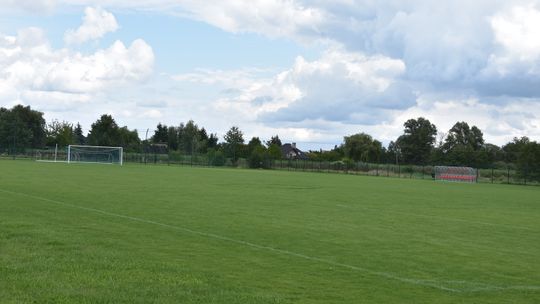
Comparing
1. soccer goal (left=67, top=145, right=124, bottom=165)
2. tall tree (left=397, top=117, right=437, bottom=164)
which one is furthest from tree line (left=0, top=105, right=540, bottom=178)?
soccer goal (left=67, top=145, right=124, bottom=165)

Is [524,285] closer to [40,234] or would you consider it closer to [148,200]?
[40,234]

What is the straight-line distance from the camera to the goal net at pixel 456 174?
73.3 metres

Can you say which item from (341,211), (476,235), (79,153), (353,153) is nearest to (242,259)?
(476,235)

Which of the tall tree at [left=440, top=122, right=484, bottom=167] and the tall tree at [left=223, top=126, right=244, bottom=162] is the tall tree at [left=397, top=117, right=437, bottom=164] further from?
the tall tree at [left=223, top=126, right=244, bottom=162]

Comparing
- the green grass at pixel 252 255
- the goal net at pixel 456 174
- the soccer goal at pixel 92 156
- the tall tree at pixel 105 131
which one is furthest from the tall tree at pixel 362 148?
the green grass at pixel 252 255

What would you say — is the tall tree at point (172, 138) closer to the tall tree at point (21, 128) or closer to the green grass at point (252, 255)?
the tall tree at point (21, 128)

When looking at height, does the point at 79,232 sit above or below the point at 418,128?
below

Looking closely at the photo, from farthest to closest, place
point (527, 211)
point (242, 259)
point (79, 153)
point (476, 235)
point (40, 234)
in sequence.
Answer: point (79, 153)
point (527, 211)
point (476, 235)
point (40, 234)
point (242, 259)

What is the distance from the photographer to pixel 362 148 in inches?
5408

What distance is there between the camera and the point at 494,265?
1263cm

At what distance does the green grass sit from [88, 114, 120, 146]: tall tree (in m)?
101

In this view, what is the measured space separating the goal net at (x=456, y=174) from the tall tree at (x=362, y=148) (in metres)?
55.4

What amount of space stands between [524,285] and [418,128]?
446 ft

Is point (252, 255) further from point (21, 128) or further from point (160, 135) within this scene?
point (160, 135)
